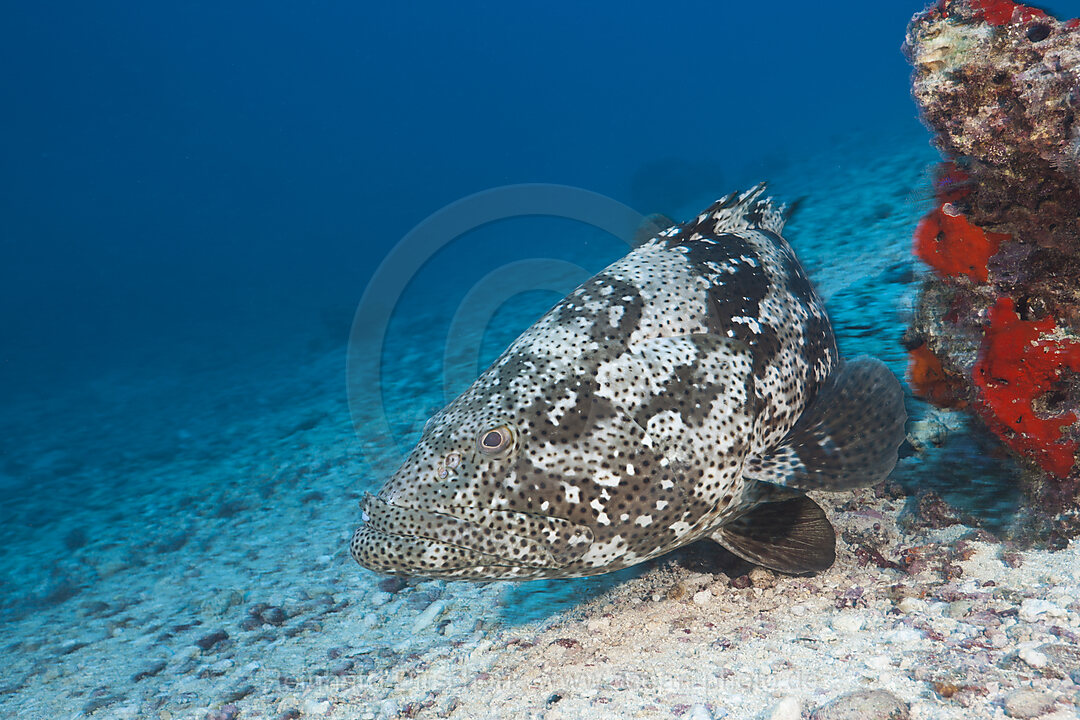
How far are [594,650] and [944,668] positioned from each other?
54.6 inches

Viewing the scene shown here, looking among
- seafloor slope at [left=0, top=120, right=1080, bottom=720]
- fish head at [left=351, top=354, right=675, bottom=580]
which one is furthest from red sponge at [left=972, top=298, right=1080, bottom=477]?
fish head at [left=351, top=354, right=675, bottom=580]

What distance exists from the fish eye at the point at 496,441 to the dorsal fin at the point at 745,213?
1.74 meters

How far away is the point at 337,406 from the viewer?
10.9 meters

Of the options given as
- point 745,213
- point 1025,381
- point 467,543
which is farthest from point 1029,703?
point 745,213

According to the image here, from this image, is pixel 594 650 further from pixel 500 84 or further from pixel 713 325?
pixel 500 84

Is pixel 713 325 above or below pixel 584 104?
below

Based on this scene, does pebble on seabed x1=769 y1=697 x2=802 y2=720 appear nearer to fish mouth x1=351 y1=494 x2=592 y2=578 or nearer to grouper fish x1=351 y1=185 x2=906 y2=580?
grouper fish x1=351 y1=185 x2=906 y2=580

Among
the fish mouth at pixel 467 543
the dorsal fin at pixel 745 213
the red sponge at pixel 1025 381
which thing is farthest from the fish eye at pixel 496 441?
the red sponge at pixel 1025 381

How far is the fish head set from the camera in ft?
8.01

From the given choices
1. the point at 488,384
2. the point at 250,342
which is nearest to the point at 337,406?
the point at 488,384

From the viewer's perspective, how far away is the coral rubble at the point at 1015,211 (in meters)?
2.61

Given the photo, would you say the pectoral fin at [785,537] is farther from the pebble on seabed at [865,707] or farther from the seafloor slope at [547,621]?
the pebble on seabed at [865,707]

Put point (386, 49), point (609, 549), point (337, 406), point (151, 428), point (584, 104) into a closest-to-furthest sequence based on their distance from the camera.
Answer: point (609, 549) < point (337, 406) < point (151, 428) < point (584, 104) < point (386, 49)

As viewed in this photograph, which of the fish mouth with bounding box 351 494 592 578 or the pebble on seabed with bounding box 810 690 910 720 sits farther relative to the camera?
the fish mouth with bounding box 351 494 592 578
